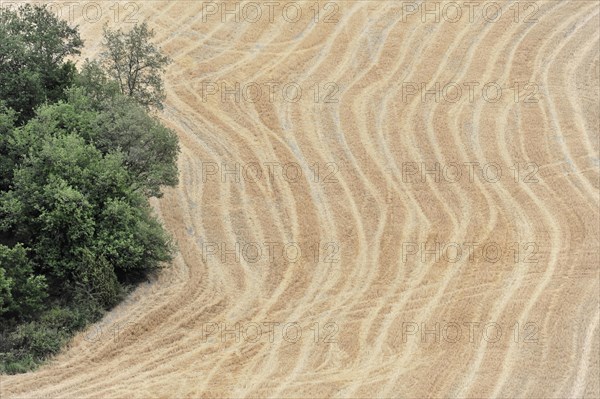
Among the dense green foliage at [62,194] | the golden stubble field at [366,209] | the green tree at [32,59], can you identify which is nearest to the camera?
the dense green foliage at [62,194]

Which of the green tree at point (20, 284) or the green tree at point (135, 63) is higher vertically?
the green tree at point (135, 63)

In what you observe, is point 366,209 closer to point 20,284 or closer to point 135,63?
point 135,63

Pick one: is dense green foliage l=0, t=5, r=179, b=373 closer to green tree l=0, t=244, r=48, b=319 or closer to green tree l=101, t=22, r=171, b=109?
green tree l=0, t=244, r=48, b=319

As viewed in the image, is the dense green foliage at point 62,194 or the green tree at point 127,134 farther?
the green tree at point 127,134

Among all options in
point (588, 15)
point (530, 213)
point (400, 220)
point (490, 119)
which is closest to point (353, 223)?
point (400, 220)

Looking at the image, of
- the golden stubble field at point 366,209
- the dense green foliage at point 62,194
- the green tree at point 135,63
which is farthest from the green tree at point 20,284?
the green tree at point 135,63

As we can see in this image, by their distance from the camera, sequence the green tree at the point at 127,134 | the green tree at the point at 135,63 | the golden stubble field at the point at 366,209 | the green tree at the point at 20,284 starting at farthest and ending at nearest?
the green tree at the point at 135,63 → the green tree at the point at 127,134 → the golden stubble field at the point at 366,209 → the green tree at the point at 20,284

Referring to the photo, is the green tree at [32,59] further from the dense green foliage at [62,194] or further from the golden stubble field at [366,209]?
the golden stubble field at [366,209]

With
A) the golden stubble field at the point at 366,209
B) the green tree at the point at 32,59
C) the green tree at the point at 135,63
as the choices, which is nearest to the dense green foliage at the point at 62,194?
the green tree at the point at 32,59

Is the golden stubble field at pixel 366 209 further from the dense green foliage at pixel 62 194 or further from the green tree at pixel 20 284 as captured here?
the green tree at pixel 20 284
